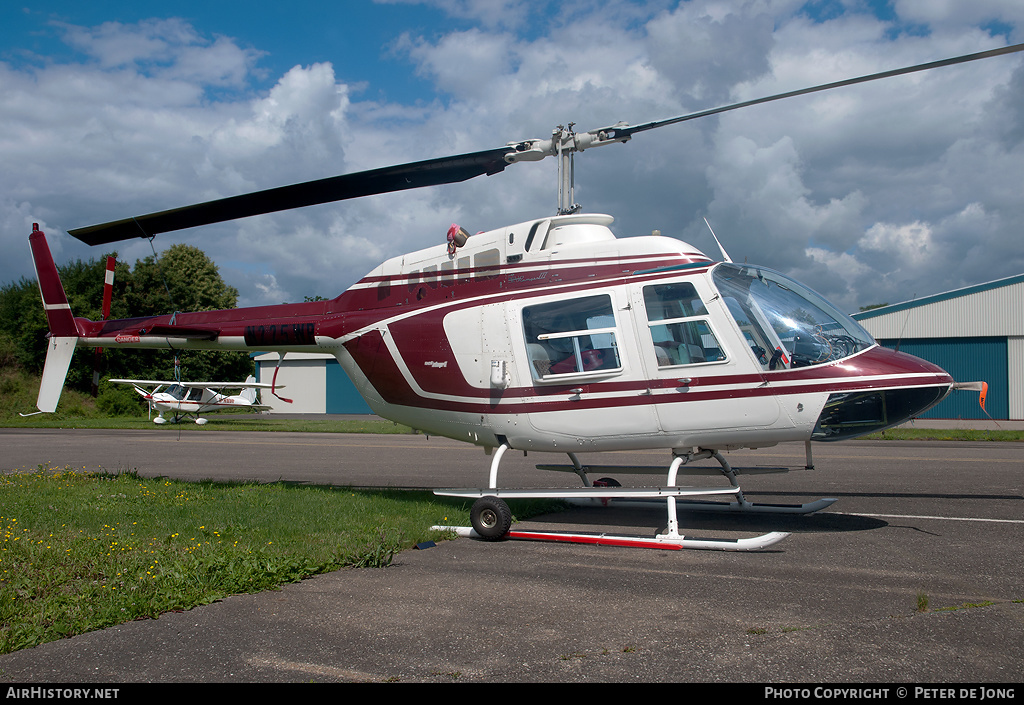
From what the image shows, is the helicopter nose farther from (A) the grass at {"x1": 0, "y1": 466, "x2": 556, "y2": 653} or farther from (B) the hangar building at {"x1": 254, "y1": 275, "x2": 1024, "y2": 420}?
(B) the hangar building at {"x1": 254, "y1": 275, "x2": 1024, "y2": 420}

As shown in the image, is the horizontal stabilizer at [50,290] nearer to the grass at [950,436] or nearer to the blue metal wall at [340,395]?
the grass at [950,436]

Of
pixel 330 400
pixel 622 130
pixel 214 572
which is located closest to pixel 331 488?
pixel 214 572

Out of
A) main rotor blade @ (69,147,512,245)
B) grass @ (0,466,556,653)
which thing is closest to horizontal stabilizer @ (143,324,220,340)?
main rotor blade @ (69,147,512,245)

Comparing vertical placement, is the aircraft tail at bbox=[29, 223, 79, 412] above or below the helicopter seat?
above

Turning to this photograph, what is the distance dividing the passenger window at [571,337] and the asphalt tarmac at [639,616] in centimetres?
187

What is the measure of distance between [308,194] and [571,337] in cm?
367

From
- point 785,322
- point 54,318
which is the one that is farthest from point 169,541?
point 54,318

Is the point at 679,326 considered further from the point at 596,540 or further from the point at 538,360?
the point at 596,540

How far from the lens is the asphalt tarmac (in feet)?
12.1

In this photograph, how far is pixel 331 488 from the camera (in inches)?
422

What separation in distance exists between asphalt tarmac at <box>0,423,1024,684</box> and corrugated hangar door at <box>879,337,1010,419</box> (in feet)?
87.0

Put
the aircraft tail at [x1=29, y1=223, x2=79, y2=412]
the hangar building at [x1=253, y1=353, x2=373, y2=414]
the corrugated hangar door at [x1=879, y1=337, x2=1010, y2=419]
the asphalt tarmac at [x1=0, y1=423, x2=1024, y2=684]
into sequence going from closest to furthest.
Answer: the asphalt tarmac at [x1=0, y1=423, x2=1024, y2=684]
the aircraft tail at [x1=29, y1=223, x2=79, y2=412]
the corrugated hangar door at [x1=879, y1=337, x2=1010, y2=419]
the hangar building at [x1=253, y1=353, x2=373, y2=414]

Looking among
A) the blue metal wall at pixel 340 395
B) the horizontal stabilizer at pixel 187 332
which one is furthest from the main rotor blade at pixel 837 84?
the blue metal wall at pixel 340 395
